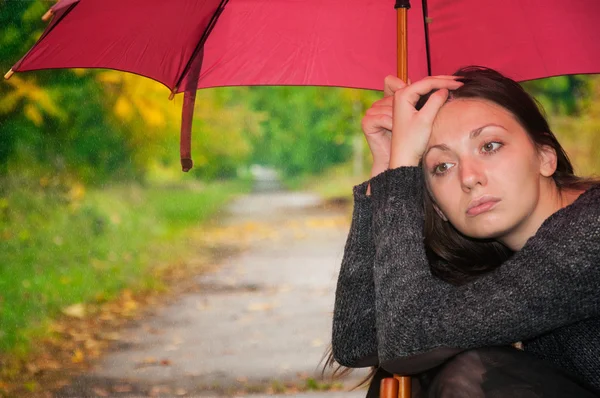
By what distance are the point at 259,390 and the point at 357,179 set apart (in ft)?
7.76

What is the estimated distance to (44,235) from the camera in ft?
14.8

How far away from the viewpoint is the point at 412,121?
3.85 ft

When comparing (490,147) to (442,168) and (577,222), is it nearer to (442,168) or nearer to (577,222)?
(442,168)

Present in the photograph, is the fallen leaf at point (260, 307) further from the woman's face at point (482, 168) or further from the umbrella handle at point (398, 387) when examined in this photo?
the woman's face at point (482, 168)

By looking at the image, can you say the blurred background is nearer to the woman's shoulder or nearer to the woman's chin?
the woman's chin

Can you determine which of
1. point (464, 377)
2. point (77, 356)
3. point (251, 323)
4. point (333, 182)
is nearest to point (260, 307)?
point (251, 323)

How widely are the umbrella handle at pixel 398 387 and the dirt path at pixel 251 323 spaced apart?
189 cm

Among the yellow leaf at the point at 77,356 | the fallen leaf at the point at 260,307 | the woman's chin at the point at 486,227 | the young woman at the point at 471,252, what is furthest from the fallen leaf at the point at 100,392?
the woman's chin at the point at 486,227

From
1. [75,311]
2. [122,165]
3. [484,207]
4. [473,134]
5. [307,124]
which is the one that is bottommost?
[75,311]

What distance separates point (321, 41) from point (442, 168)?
2.09ft

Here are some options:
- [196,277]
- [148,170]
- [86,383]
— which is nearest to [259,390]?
[86,383]

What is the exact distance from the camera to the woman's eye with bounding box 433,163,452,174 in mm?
1180

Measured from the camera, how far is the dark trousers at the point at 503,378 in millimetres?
1024

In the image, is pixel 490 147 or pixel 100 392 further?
pixel 100 392
